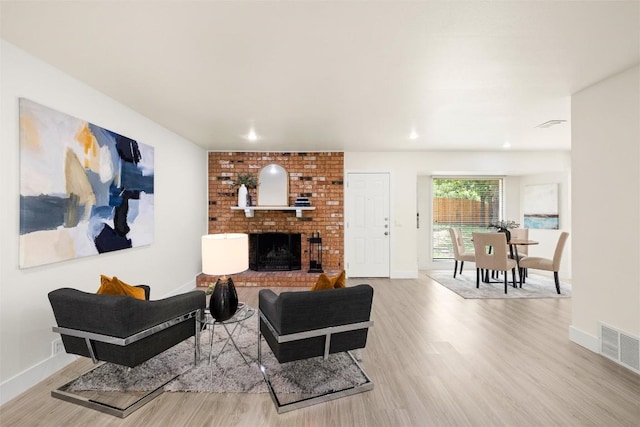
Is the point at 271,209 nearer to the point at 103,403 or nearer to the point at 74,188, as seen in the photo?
the point at 74,188

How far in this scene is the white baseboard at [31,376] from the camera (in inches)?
80.6

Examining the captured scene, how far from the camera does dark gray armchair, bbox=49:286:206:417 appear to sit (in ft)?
6.34

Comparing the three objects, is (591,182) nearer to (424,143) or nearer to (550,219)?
(424,143)

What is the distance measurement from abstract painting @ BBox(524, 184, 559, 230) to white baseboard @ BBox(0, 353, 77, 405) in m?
7.92

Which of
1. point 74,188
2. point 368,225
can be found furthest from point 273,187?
point 74,188

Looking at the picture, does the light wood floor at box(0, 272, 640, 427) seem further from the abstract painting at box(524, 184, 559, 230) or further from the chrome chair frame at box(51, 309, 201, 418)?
the abstract painting at box(524, 184, 559, 230)

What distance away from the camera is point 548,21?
183cm

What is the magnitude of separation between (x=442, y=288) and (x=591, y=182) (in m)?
2.94

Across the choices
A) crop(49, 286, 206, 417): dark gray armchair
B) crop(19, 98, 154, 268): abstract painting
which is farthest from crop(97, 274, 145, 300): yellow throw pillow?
crop(19, 98, 154, 268): abstract painting

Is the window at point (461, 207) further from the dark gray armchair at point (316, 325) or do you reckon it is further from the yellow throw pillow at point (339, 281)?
the dark gray armchair at point (316, 325)

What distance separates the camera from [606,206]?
2695 millimetres

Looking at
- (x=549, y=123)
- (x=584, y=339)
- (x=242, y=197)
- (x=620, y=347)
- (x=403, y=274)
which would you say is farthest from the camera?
(x=403, y=274)

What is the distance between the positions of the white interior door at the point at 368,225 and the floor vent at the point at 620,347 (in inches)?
137

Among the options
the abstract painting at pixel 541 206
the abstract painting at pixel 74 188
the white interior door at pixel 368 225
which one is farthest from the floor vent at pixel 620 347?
the abstract painting at pixel 74 188
